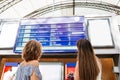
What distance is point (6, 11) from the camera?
856 centimetres

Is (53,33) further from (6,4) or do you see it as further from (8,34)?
(6,4)

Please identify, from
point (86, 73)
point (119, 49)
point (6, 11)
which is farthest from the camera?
point (6, 11)

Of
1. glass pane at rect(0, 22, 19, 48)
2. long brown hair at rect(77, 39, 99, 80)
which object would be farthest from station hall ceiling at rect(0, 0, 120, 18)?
long brown hair at rect(77, 39, 99, 80)

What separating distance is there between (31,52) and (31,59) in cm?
8

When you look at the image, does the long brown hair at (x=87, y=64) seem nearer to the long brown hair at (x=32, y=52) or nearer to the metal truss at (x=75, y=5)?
the long brown hair at (x=32, y=52)

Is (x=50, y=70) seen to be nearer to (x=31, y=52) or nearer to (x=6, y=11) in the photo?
(x=31, y=52)

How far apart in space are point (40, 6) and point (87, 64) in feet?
23.2

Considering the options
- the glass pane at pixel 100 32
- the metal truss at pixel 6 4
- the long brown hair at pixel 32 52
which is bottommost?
the long brown hair at pixel 32 52

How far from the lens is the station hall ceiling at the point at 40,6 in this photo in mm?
8375

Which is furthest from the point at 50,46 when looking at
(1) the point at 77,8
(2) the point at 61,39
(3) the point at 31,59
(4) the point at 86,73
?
(1) the point at 77,8

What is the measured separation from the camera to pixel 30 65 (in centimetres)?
210

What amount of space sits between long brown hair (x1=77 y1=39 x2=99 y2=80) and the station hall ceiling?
6447mm

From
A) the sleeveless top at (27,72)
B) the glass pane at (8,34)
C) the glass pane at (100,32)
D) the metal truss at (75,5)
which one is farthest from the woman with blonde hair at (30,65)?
the metal truss at (75,5)

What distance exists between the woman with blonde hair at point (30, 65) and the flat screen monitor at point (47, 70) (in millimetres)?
437
